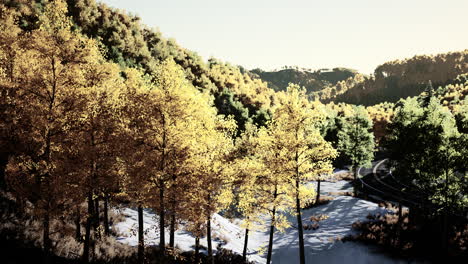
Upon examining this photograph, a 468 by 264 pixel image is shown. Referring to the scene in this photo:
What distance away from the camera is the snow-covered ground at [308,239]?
21250 millimetres

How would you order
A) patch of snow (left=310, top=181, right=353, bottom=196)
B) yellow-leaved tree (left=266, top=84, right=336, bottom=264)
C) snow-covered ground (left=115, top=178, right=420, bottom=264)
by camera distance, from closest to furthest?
1. yellow-leaved tree (left=266, top=84, right=336, bottom=264)
2. snow-covered ground (left=115, top=178, right=420, bottom=264)
3. patch of snow (left=310, top=181, right=353, bottom=196)

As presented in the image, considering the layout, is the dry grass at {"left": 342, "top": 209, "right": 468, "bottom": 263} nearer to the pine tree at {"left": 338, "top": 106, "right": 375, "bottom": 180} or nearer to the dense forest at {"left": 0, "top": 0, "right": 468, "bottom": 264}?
the dense forest at {"left": 0, "top": 0, "right": 468, "bottom": 264}

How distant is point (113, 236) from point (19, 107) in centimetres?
1112

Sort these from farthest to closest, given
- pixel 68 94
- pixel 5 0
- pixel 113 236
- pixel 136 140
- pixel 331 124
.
A: pixel 331 124
pixel 5 0
pixel 113 236
pixel 136 140
pixel 68 94

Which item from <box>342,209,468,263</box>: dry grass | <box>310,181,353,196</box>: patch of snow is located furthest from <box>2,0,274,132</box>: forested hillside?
<box>342,209,468,263</box>: dry grass

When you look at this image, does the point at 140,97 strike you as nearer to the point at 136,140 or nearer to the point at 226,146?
the point at 136,140

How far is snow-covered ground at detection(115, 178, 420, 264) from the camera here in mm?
21250

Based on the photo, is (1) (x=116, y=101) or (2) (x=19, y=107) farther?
(1) (x=116, y=101)

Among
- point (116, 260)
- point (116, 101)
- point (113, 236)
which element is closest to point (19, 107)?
point (116, 101)

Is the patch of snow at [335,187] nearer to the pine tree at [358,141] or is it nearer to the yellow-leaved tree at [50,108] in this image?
the pine tree at [358,141]

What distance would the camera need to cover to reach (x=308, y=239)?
1045 inches

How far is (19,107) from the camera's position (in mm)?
11570

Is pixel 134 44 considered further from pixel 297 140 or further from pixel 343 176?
pixel 297 140

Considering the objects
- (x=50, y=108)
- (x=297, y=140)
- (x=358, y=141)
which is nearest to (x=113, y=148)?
(x=50, y=108)
